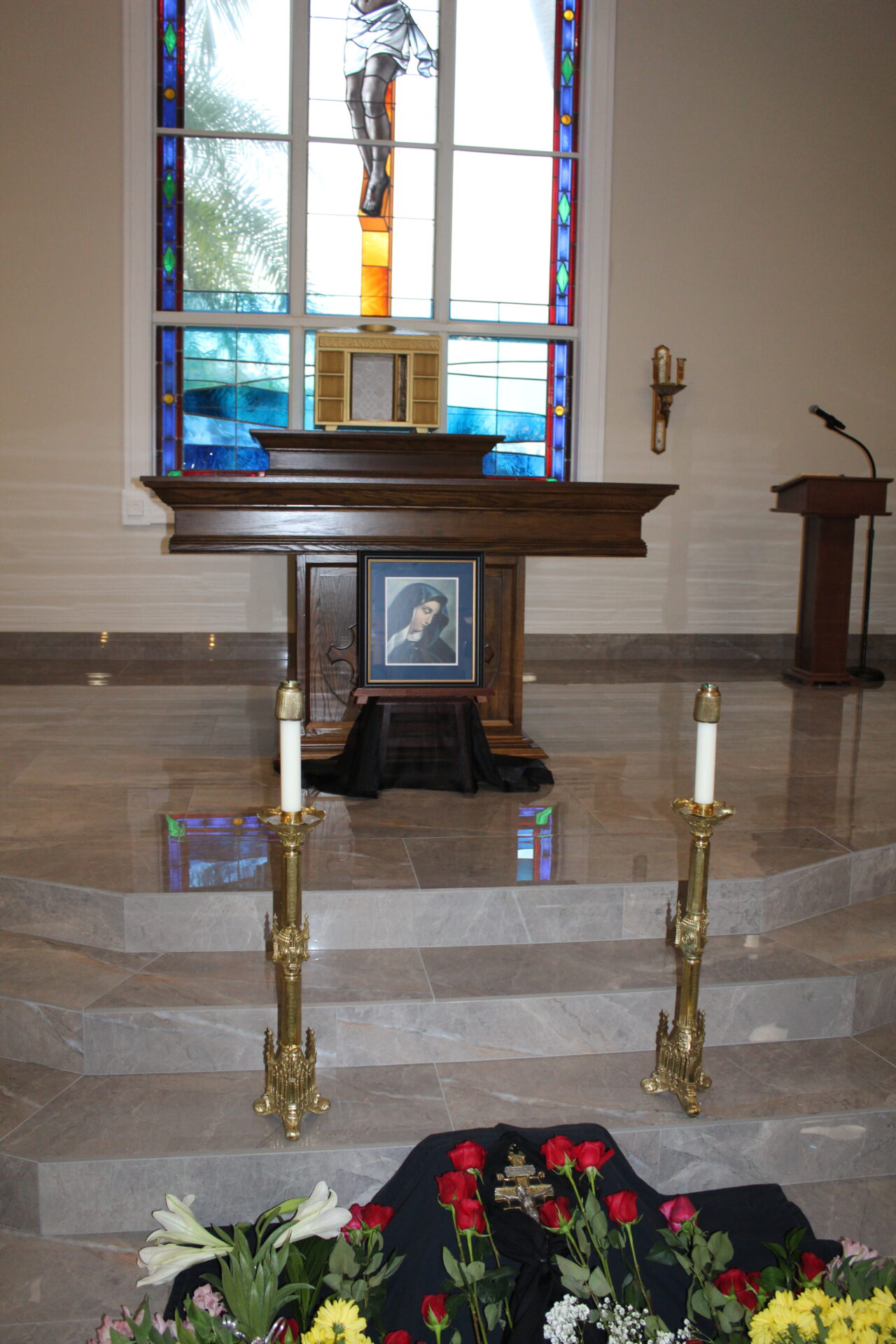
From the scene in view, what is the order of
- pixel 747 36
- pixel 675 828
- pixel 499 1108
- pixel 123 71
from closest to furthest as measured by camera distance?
pixel 499 1108, pixel 675 828, pixel 123 71, pixel 747 36

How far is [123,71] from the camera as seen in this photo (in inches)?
252

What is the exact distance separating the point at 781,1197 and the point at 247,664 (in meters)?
4.91

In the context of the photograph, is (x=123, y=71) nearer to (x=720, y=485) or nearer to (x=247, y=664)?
(x=247, y=664)

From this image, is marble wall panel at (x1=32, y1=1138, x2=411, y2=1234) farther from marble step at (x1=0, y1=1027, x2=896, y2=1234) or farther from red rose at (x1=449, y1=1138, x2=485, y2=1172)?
red rose at (x1=449, y1=1138, x2=485, y2=1172)

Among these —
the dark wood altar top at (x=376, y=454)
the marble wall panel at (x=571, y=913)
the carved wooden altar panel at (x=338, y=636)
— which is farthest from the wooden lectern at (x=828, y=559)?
the marble wall panel at (x=571, y=913)

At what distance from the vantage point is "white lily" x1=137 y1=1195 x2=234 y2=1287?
1.72 m

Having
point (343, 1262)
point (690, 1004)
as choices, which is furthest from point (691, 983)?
point (343, 1262)

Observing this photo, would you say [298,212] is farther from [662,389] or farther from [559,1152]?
[559,1152]

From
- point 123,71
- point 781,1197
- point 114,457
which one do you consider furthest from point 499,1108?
point 123,71

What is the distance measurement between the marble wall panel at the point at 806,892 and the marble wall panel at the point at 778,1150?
28.4 inches

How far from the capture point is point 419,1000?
2.59m

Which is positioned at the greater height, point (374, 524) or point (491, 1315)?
point (374, 524)

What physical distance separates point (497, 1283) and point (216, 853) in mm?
1781

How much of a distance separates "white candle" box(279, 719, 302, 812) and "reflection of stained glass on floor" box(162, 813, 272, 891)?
0.79 meters
